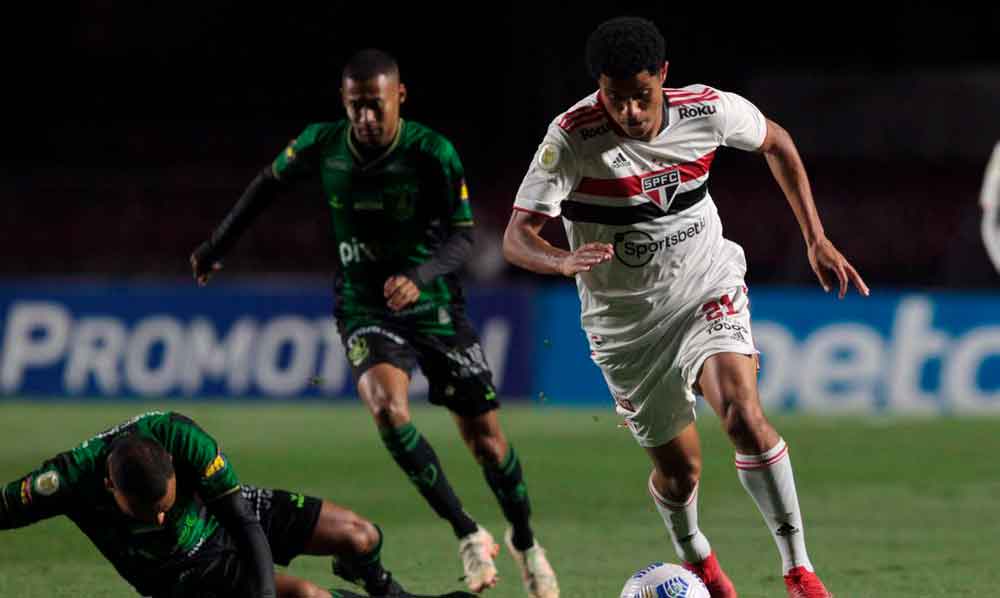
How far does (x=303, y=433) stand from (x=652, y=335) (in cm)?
851

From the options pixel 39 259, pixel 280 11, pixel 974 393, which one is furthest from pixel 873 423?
pixel 280 11

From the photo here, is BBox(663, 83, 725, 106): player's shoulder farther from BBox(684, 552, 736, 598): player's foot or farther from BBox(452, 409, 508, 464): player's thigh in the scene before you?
BBox(684, 552, 736, 598): player's foot

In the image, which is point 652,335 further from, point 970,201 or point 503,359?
point 970,201

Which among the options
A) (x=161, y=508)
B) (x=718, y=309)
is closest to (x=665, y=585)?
(x=718, y=309)

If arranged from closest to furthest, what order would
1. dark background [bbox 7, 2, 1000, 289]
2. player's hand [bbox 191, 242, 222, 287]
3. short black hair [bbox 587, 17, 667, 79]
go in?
short black hair [bbox 587, 17, 667, 79] → player's hand [bbox 191, 242, 222, 287] → dark background [bbox 7, 2, 1000, 289]

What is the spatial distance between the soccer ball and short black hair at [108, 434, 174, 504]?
1.76m

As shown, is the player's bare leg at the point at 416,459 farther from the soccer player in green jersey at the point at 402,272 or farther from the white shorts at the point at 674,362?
the white shorts at the point at 674,362

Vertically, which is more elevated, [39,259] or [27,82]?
[27,82]

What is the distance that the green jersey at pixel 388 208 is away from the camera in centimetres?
781

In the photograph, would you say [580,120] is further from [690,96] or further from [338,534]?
[338,534]

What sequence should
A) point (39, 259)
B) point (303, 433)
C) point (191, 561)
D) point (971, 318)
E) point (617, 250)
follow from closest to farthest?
point (191, 561) → point (617, 250) → point (303, 433) → point (971, 318) → point (39, 259)

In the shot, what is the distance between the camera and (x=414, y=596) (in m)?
6.90

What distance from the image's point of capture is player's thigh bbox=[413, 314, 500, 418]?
301 inches

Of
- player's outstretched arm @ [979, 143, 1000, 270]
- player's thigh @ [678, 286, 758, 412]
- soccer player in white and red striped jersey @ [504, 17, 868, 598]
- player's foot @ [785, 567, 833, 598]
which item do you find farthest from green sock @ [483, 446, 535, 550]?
player's outstretched arm @ [979, 143, 1000, 270]
